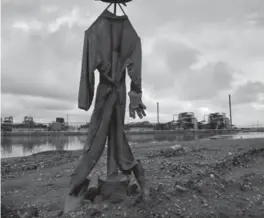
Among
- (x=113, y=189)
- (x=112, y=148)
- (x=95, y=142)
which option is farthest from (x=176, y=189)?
(x=95, y=142)

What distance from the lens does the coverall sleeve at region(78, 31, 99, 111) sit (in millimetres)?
4820

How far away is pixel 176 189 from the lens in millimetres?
5730

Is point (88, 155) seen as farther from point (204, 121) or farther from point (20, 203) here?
point (204, 121)

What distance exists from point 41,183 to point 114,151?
3.61 m

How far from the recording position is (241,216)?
516 cm

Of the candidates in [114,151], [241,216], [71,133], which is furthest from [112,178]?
[71,133]

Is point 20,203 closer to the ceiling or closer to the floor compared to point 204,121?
closer to the floor

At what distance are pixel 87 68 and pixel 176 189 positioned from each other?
2566 millimetres

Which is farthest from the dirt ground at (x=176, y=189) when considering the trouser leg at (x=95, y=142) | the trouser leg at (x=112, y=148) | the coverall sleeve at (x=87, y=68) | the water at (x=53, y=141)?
the water at (x=53, y=141)

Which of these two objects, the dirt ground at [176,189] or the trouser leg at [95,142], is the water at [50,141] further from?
the trouser leg at [95,142]

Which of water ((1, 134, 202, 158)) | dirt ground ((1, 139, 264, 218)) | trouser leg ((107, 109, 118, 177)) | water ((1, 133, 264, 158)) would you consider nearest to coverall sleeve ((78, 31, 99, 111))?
trouser leg ((107, 109, 118, 177))

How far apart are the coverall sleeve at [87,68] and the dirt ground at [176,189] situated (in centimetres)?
150

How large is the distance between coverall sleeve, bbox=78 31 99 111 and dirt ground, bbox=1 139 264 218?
1496 mm

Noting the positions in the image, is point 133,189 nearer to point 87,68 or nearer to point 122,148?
point 122,148
